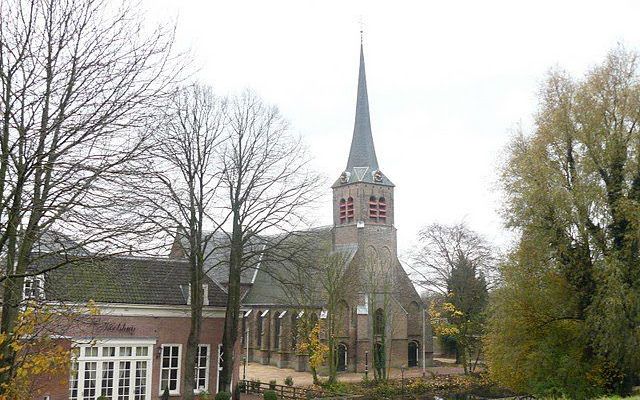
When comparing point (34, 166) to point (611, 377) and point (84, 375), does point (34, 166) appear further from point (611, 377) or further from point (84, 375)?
point (611, 377)

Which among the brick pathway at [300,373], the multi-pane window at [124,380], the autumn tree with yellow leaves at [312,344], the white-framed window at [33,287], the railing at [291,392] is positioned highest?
the white-framed window at [33,287]

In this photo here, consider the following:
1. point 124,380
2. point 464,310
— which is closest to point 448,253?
point 464,310

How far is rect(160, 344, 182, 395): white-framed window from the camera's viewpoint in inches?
965

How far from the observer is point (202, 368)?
1016 inches

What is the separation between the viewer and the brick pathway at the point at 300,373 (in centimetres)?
3662

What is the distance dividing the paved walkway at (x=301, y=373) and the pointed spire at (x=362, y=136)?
1564cm

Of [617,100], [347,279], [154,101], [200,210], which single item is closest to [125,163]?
[154,101]

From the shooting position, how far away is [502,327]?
70.6ft

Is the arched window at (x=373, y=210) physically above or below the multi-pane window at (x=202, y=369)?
above

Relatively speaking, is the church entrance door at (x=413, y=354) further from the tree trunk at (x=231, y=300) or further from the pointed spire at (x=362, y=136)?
the tree trunk at (x=231, y=300)

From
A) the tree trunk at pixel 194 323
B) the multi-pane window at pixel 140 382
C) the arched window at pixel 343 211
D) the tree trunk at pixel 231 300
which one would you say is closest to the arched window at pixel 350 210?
the arched window at pixel 343 211

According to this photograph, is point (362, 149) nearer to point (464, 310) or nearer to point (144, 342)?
point (464, 310)

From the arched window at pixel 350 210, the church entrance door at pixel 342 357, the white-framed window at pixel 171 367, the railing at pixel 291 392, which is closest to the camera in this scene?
the white-framed window at pixel 171 367

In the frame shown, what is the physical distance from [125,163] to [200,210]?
14.9 metres
